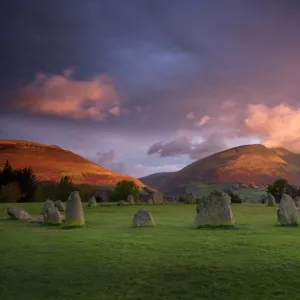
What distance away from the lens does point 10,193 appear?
208ft

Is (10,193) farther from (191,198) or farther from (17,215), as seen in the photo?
(17,215)

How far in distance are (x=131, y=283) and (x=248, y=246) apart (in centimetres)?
676

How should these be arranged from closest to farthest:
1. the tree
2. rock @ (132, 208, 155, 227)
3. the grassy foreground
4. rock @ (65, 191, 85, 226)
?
the grassy foreground, rock @ (132, 208, 155, 227), rock @ (65, 191, 85, 226), the tree

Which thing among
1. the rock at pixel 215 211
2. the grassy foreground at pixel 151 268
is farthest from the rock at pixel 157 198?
the grassy foreground at pixel 151 268

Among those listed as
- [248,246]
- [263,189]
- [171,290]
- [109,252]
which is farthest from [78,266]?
[263,189]

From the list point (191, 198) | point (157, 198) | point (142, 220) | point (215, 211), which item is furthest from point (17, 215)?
point (191, 198)

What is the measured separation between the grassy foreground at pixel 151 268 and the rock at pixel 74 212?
24.4 ft

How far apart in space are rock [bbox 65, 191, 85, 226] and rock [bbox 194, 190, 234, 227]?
7.50 meters

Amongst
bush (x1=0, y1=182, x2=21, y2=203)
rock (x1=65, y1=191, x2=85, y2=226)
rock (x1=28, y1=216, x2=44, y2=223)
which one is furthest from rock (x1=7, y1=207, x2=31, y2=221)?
bush (x1=0, y1=182, x2=21, y2=203)

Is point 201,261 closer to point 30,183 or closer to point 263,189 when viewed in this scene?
point 30,183

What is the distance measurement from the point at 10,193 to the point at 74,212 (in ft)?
141

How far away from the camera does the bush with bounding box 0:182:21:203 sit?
2441 inches

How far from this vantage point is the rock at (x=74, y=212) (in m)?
24.5

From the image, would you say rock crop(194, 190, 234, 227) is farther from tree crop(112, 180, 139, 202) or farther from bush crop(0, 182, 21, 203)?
bush crop(0, 182, 21, 203)
